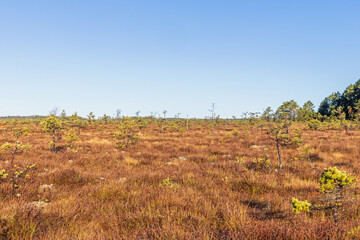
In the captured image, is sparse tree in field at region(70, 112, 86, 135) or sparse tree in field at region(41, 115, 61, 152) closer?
sparse tree in field at region(41, 115, 61, 152)

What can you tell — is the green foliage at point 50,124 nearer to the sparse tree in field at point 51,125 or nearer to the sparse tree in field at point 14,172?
the sparse tree in field at point 51,125

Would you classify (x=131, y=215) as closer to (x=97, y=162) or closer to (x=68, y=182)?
(x=68, y=182)

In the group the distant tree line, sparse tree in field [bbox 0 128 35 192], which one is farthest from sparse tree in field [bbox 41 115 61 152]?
the distant tree line

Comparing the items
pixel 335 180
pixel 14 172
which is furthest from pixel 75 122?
pixel 335 180

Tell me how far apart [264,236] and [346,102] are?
78.3 m

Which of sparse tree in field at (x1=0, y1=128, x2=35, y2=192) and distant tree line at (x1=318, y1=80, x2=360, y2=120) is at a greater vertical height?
distant tree line at (x1=318, y1=80, x2=360, y2=120)

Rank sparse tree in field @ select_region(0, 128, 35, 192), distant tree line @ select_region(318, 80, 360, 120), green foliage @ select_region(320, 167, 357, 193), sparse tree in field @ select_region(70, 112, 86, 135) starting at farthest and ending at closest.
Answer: distant tree line @ select_region(318, 80, 360, 120)
sparse tree in field @ select_region(70, 112, 86, 135)
sparse tree in field @ select_region(0, 128, 35, 192)
green foliage @ select_region(320, 167, 357, 193)

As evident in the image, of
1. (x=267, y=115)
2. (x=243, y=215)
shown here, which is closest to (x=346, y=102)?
(x=267, y=115)

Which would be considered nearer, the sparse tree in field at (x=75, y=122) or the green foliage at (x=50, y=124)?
the green foliage at (x=50, y=124)

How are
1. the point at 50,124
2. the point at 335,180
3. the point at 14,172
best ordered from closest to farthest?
the point at 335,180 < the point at 14,172 < the point at 50,124

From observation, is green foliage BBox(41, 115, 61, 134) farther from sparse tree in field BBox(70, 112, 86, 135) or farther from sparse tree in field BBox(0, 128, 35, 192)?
sparse tree in field BBox(70, 112, 86, 135)

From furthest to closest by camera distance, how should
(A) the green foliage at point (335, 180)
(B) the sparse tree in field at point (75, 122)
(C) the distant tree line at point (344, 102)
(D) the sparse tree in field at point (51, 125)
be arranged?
(C) the distant tree line at point (344, 102) < (B) the sparse tree in field at point (75, 122) < (D) the sparse tree in field at point (51, 125) < (A) the green foliage at point (335, 180)

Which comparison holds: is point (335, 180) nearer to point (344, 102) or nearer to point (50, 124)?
point (50, 124)

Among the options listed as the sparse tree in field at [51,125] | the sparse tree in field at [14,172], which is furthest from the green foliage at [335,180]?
the sparse tree in field at [51,125]
